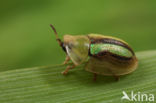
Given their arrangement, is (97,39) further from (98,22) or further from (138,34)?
(138,34)

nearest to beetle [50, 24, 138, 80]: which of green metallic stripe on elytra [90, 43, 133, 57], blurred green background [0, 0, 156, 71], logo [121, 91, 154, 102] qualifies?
green metallic stripe on elytra [90, 43, 133, 57]

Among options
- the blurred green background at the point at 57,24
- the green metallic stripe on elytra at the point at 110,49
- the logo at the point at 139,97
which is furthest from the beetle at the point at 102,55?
the blurred green background at the point at 57,24

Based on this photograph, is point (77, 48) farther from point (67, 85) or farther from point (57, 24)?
point (57, 24)

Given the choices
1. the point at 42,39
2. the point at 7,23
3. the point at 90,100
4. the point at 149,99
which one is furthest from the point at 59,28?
the point at 149,99

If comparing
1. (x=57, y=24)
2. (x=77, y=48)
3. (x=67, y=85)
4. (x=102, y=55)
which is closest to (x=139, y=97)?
(x=102, y=55)

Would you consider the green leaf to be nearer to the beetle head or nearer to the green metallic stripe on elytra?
the beetle head

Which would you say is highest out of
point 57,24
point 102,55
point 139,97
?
point 57,24

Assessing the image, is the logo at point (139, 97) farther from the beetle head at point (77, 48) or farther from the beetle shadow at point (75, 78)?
the beetle head at point (77, 48)
